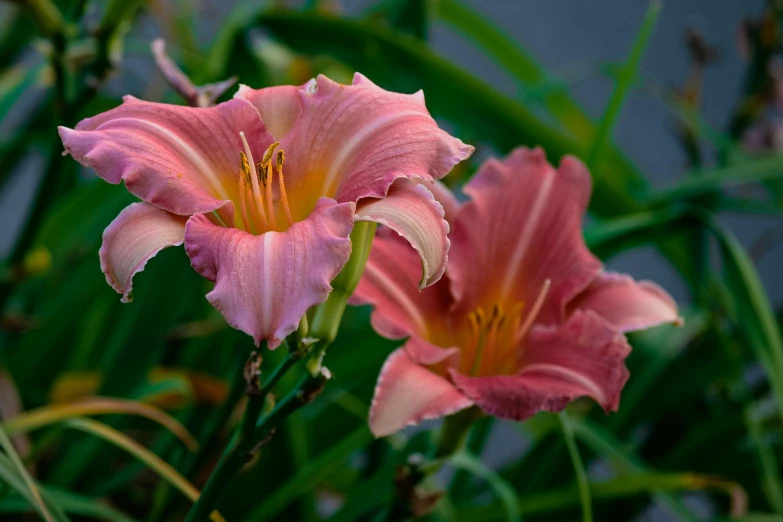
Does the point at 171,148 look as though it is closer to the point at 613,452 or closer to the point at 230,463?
the point at 230,463

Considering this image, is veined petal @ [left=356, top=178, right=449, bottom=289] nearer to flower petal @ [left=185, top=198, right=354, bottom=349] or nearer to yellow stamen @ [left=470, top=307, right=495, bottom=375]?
flower petal @ [left=185, top=198, right=354, bottom=349]

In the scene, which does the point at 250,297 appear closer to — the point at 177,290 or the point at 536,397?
the point at 536,397

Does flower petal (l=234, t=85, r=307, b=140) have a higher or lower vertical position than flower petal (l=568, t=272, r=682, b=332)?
higher

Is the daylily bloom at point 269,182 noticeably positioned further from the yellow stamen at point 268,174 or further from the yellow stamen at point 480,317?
the yellow stamen at point 480,317

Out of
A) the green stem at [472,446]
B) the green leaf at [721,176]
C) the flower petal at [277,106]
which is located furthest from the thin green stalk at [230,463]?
the green leaf at [721,176]

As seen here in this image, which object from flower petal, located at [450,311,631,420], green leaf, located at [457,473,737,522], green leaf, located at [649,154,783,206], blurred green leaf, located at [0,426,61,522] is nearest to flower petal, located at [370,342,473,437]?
flower petal, located at [450,311,631,420]
